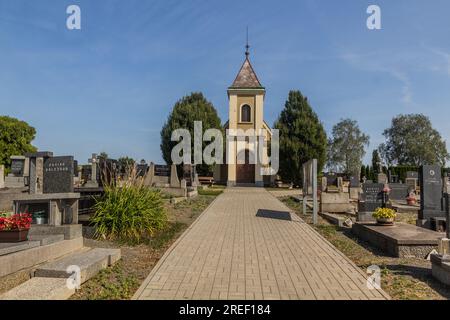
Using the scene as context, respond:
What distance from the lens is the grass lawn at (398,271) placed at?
4910mm

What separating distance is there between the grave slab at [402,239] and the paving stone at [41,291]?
19.8ft

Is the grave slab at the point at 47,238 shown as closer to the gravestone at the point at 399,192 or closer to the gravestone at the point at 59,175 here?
the gravestone at the point at 59,175

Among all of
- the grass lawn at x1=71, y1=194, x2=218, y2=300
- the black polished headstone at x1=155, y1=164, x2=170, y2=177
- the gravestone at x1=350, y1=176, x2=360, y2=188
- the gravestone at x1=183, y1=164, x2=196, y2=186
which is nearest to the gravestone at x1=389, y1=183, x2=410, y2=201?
the gravestone at x1=350, y1=176, x2=360, y2=188

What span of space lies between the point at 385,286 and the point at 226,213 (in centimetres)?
900

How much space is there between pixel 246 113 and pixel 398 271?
3275cm

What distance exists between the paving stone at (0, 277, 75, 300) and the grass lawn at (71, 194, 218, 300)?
0.18 meters

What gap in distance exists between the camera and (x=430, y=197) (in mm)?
11039

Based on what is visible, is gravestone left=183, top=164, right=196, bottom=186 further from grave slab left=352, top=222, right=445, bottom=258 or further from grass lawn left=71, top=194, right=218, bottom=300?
grave slab left=352, top=222, right=445, bottom=258

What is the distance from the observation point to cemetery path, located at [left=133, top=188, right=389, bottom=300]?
4.75 m

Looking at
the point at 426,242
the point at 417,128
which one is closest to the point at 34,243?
the point at 426,242

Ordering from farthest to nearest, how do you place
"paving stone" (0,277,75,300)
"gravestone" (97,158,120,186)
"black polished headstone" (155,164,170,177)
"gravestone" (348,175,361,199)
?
"black polished headstone" (155,164,170,177) → "gravestone" (348,175,361,199) → "gravestone" (97,158,120,186) → "paving stone" (0,277,75,300)

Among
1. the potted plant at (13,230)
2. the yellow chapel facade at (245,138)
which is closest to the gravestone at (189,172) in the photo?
the yellow chapel facade at (245,138)

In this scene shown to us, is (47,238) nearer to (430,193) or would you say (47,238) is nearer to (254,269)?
(254,269)
